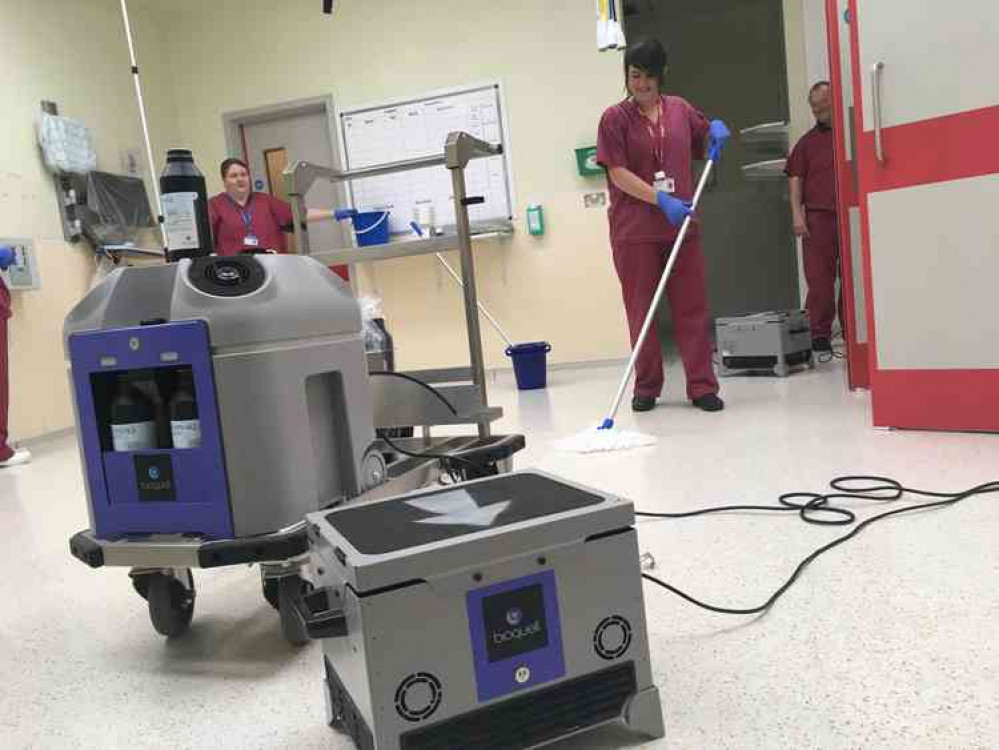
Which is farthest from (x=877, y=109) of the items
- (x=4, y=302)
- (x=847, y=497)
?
(x=4, y=302)

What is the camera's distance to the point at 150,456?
1146 millimetres

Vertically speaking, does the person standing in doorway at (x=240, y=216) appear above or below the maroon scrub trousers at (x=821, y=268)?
above

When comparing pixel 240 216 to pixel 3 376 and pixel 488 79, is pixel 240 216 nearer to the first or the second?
pixel 3 376

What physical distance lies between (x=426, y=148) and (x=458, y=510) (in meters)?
4.46

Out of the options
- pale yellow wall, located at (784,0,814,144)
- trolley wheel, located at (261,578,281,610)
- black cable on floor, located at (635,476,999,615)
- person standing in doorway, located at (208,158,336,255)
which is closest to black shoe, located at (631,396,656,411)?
black cable on floor, located at (635,476,999,615)

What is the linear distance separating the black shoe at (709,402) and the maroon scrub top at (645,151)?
0.62 meters

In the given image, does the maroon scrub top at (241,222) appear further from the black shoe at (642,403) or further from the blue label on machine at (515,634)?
the blue label on machine at (515,634)

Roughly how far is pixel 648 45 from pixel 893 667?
234 centimetres

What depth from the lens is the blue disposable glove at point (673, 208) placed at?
2.71m

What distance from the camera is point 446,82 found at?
4.98m

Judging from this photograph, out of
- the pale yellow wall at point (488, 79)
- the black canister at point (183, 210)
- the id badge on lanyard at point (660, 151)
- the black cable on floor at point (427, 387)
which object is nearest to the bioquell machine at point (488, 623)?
the black canister at point (183, 210)

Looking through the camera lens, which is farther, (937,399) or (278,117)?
(278,117)

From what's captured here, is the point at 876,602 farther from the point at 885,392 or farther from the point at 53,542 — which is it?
the point at 53,542

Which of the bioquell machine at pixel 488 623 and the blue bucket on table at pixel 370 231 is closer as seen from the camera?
the bioquell machine at pixel 488 623
